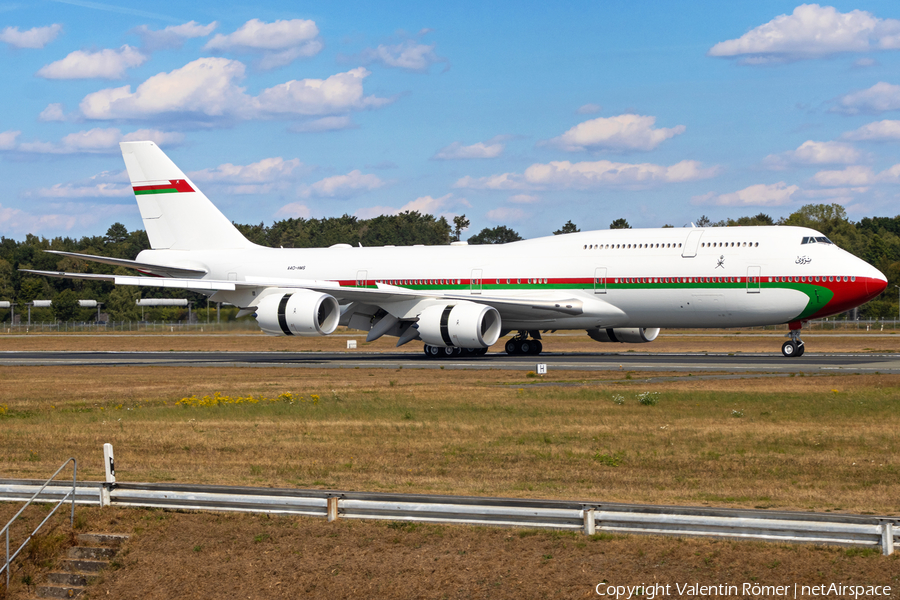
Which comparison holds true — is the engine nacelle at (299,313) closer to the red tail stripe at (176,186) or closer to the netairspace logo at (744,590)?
the red tail stripe at (176,186)

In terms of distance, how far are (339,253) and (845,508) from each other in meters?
36.3

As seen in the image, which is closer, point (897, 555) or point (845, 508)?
point (897, 555)

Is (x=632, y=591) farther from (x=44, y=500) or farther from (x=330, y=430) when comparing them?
(x=330, y=430)

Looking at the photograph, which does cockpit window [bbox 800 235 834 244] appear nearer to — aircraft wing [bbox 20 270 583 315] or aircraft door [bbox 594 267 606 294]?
aircraft door [bbox 594 267 606 294]

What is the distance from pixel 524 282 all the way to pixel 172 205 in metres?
19.3

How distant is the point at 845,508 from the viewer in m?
11.7

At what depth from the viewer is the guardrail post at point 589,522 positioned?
10.8 metres

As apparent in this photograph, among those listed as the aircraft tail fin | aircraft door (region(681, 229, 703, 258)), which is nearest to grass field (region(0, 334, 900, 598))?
aircraft door (region(681, 229, 703, 258))

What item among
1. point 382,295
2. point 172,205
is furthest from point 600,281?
point 172,205

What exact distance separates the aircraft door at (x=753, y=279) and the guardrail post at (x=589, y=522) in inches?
1095

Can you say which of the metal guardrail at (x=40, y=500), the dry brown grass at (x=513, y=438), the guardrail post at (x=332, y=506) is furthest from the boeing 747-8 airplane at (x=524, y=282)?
the guardrail post at (x=332, y=506)

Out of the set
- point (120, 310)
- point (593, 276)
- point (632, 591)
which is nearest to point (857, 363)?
point (593, 276)

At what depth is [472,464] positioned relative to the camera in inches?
610

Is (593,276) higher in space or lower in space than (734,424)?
higher
